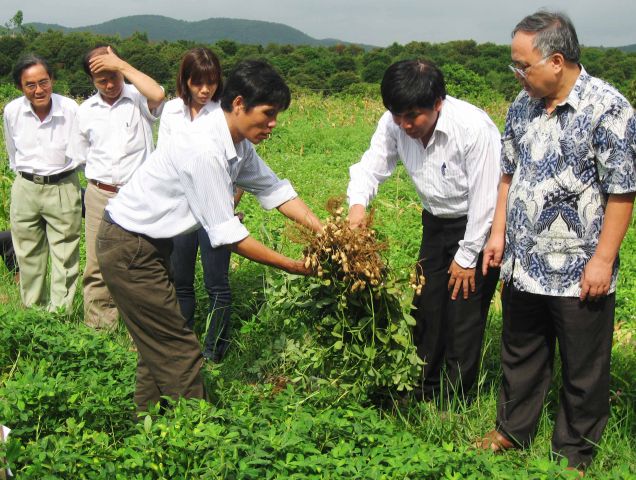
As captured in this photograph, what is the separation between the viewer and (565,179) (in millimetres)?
2881

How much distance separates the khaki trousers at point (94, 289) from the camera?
4828 millimetres

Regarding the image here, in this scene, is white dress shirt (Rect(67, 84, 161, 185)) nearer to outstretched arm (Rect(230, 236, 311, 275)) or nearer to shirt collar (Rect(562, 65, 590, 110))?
outstretched arm (Rect(230, 236, 311, 275))

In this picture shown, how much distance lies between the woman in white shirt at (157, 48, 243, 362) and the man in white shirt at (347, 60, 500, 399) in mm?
1097

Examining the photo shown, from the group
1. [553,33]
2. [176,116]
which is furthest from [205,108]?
[553,33]

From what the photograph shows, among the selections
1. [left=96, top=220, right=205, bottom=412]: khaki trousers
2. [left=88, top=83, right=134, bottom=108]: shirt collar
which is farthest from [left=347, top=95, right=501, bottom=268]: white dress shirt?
[left=88, top=83, right=134, bottom=108]: shirt collar

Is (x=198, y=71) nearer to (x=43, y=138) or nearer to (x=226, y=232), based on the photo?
(x=43, y=138)

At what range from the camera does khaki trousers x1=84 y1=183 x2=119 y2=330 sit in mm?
4828

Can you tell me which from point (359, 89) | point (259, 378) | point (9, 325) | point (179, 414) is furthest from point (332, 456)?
point (359, 89)

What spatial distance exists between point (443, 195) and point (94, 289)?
2.58m

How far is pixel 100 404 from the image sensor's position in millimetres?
3357

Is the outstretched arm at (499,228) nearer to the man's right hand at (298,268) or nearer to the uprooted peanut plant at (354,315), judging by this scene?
the uprooted peanut plant at (354,315)

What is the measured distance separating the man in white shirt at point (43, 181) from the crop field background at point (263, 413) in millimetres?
321

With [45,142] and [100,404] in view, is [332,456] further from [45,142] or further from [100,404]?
[45,142]

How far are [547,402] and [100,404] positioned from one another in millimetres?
2169
